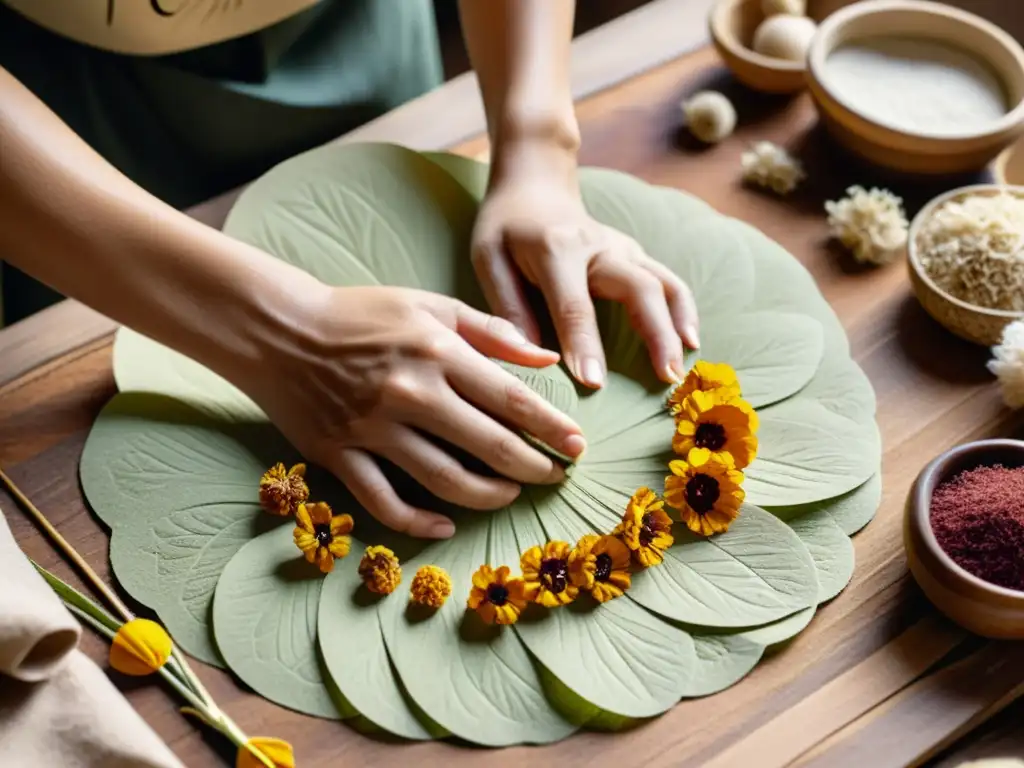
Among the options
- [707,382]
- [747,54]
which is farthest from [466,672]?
[747,54]

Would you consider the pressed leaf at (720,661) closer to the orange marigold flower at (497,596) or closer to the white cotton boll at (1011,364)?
the orange marigold flower at (497,596)

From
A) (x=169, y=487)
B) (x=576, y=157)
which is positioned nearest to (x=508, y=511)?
(x=169, y=487)

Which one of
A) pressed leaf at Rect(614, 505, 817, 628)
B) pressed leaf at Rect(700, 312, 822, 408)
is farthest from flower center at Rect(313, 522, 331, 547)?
pressed leaf at Rect(700, 312, 822, 408)

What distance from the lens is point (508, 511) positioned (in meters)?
0.79

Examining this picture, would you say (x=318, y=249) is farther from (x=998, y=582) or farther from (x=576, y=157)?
(x=998, y=582)

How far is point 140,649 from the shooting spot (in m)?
0.71

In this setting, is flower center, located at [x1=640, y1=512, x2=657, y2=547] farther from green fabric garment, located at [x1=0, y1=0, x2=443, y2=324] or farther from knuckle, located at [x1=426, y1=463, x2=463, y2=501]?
green fabric garment, located at [x1=0, y1=0, x2=443, y2=324]

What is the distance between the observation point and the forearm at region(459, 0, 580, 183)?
0.95 m

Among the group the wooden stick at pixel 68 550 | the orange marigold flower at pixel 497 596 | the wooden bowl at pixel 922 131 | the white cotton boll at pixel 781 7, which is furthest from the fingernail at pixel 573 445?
the white cotton boll at pixel 781 7

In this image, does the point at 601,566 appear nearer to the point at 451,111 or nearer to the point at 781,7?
the point at 451,111

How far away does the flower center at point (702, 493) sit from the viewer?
0.77 metres

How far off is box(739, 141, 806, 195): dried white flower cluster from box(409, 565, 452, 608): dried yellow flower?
0.51 meters

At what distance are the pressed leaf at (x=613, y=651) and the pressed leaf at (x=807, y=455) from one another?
5.2 inches

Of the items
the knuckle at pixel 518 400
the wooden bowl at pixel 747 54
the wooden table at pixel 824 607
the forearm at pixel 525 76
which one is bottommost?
the wooden table at pixel 824 607
